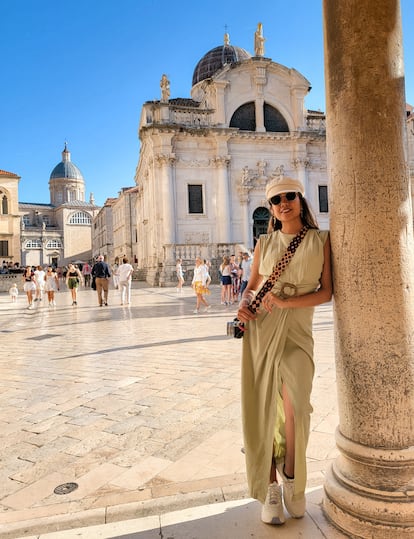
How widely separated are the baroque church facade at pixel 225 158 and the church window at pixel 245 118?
0.07 meters

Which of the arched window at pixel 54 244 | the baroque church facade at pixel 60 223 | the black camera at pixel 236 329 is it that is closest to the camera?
the black camera at pixel 236 329

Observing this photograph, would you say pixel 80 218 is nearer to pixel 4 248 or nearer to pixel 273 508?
pixel 4 248

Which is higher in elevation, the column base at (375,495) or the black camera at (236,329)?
the black camera at (236,329)

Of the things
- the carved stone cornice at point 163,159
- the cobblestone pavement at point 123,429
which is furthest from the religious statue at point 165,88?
the cobblestone pavement at point 123,429

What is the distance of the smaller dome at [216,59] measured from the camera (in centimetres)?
4038

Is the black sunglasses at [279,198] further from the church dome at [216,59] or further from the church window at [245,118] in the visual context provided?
the church dome at [216,59]

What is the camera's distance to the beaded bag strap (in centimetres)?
249

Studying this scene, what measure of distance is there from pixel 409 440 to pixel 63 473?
2383 millimetres

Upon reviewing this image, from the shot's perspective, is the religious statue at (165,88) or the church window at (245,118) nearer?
the religious statue at (165,88)

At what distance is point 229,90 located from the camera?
31.5 m

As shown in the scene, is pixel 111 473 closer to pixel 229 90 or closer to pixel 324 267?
pixel 324 267

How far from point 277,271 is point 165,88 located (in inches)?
1217

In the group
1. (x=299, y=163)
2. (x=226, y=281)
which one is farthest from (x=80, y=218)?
(x=226, y=281)

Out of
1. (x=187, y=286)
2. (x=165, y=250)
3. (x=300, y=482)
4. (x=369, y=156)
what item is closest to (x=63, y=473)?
(x=300, y=482)
